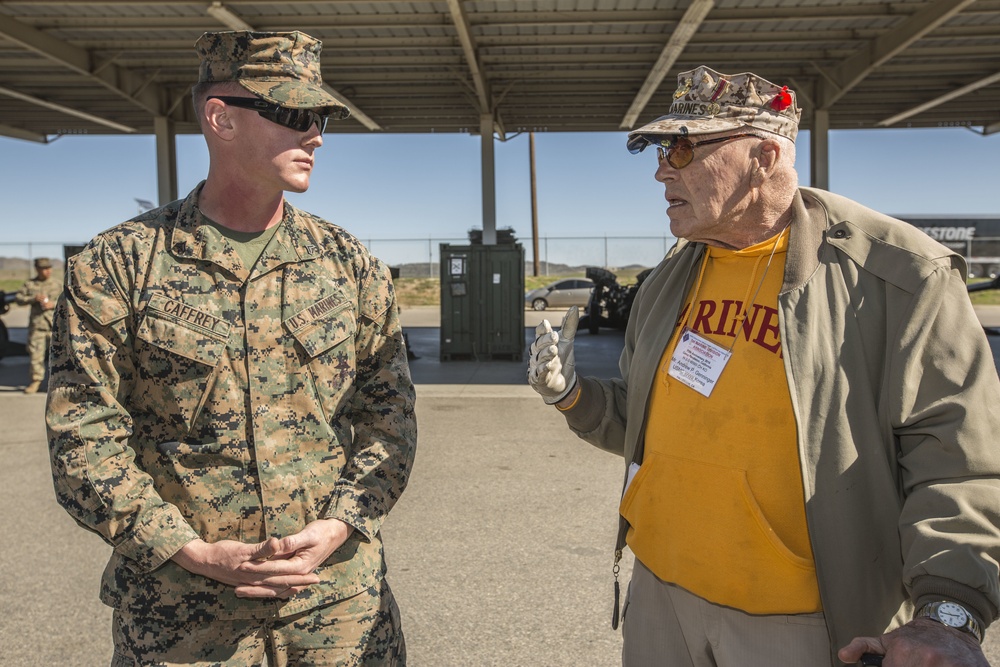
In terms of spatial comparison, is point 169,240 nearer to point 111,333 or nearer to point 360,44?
point 111,333

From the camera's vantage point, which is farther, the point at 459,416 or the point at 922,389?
the point at 459,416

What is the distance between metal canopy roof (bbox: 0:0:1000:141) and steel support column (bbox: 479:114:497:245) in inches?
21.7

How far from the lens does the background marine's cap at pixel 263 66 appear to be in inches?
77.3

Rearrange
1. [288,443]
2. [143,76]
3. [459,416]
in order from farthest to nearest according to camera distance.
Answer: [143,76] < [459,416] < [288,443]

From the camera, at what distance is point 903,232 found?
1.85 meters

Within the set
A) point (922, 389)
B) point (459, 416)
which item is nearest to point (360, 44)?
point (459, 416)

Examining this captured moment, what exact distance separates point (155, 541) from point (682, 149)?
64.0 inches

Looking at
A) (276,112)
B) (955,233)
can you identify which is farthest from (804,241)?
(955,233)

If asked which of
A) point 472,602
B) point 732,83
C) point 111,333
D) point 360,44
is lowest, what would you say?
point 472,602

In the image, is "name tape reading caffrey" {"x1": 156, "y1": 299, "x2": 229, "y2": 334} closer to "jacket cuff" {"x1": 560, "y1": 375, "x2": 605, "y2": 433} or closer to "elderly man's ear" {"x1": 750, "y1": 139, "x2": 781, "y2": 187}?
"jacket cuff" {"x1": 560, "y1": 375, "x2": 605, "y2": 433}

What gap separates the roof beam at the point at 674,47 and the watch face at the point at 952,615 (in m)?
9.15

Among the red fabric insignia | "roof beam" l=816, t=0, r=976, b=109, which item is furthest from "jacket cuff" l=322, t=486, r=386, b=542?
"roof beam" l=816, t=0, r=976, b=109

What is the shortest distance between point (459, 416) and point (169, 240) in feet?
22.0

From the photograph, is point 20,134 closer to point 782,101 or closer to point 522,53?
point 522,53
